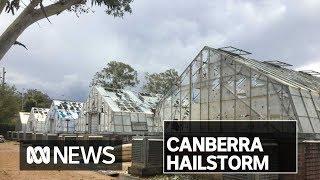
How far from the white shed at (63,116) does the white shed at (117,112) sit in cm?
484

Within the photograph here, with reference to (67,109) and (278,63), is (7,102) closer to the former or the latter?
(67,109)

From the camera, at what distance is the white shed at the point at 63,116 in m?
51.7

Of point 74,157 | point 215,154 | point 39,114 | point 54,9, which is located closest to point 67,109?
point 39,114

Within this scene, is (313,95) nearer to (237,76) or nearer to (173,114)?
(237,76)

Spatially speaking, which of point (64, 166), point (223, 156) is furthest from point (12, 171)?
point (223, 156)

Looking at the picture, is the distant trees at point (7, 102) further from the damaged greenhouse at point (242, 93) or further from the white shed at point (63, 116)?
the damaged greenhouse at point (242, 93)

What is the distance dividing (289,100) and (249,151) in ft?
39.9

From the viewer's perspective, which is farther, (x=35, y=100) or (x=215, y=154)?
(x=35, y=100)

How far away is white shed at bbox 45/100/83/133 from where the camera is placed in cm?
5169

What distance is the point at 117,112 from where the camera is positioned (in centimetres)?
4050

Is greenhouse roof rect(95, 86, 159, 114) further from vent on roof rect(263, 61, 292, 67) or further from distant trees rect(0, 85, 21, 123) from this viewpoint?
distant trees rect(0, 85, 21, 123)

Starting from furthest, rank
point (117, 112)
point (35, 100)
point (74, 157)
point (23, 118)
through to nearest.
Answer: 1. point (35, 100)
2. point (23, 118)
3. point (117, 112)
4. point (74, 157)

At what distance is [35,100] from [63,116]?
3799cm

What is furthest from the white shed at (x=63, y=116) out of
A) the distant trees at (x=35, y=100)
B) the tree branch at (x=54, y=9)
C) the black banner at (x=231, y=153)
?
the tree branch at (x=54, y=9)
